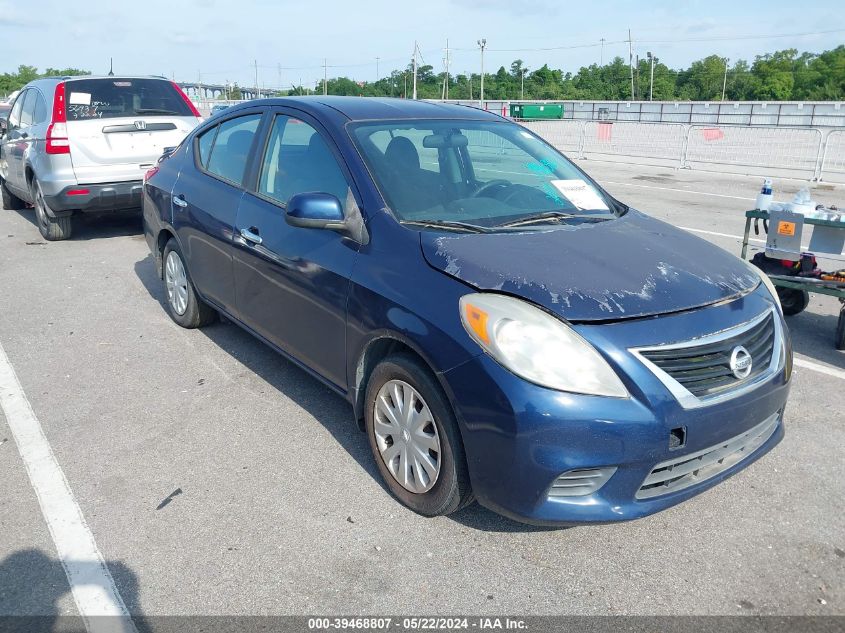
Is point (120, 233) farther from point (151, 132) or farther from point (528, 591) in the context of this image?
point (528, 591)

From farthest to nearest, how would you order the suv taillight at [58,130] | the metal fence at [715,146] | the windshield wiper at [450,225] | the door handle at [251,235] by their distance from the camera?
the metal fence at [715,146]
the suv taillight at [58,130]
the door handle at [251,235]
the windshield wiper at [450,225]

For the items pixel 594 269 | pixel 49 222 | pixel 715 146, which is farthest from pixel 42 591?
pixel 715 146

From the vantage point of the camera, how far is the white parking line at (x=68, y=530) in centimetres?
262

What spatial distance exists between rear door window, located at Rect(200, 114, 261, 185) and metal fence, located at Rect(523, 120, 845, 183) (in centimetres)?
1204

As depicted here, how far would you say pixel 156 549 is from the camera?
2971 millimetres

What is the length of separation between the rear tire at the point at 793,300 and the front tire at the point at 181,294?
15.0 ft

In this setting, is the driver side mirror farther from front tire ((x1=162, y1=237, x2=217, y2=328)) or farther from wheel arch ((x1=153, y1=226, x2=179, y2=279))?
wheel arch ((x1=153, y1=226, x2=179, y2=279))

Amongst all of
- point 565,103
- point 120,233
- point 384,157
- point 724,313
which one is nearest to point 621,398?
point 724,313

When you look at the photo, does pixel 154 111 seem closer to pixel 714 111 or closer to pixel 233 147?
pixel 233 147

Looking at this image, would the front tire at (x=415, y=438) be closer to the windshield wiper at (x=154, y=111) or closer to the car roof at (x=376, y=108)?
the car roof at (x=376, y=108)

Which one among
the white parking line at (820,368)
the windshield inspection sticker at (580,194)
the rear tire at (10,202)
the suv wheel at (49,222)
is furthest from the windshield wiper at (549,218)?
the rear tire at (10,202)

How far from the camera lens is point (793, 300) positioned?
5.86 m

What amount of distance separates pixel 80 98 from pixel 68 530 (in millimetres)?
6765


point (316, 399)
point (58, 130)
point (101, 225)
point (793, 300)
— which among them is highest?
point (58, 130)
